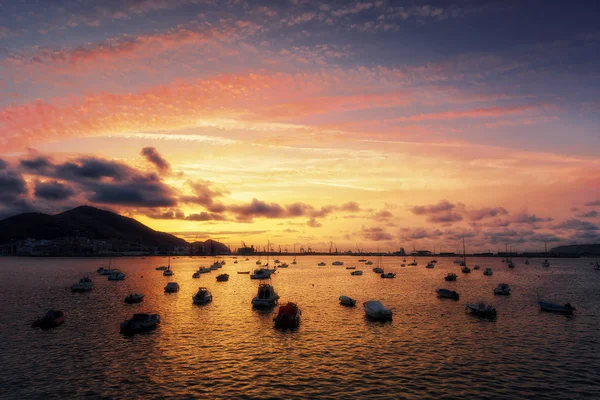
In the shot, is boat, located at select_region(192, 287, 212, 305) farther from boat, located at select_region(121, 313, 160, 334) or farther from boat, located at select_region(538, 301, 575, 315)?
boat, located at select_region(538, 301, 575, 315)

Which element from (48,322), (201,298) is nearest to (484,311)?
(201,298)

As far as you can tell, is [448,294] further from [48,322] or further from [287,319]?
[48,322]

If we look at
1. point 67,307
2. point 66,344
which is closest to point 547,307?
point 66,344

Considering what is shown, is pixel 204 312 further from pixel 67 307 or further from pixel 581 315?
pixel 581 315

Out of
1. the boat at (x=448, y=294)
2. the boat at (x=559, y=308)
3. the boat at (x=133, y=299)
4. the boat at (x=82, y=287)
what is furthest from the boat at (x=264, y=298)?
the boat at (x=82, y=287)

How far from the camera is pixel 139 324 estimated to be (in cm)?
5522

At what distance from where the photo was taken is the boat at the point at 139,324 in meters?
54.2

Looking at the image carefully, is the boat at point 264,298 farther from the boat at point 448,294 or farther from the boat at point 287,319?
the boat at point 448,294

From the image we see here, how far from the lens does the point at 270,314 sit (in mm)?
71125

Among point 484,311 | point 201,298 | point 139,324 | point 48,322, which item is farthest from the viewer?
point 201,298

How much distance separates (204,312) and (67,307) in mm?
29888

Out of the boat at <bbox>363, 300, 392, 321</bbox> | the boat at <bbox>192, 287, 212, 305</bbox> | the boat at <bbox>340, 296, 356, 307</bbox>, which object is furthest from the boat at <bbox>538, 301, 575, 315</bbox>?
the boat at <bbox>192, 287, 212, 305</bbox>

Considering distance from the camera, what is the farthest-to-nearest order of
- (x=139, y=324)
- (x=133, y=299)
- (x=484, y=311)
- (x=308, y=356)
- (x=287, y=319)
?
(x=133, y=299) < (x=484, y=311) < (x=287, y=319) < (x=139, y=324) < (x=308, y=356)

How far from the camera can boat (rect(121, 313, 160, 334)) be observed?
5425 cm
